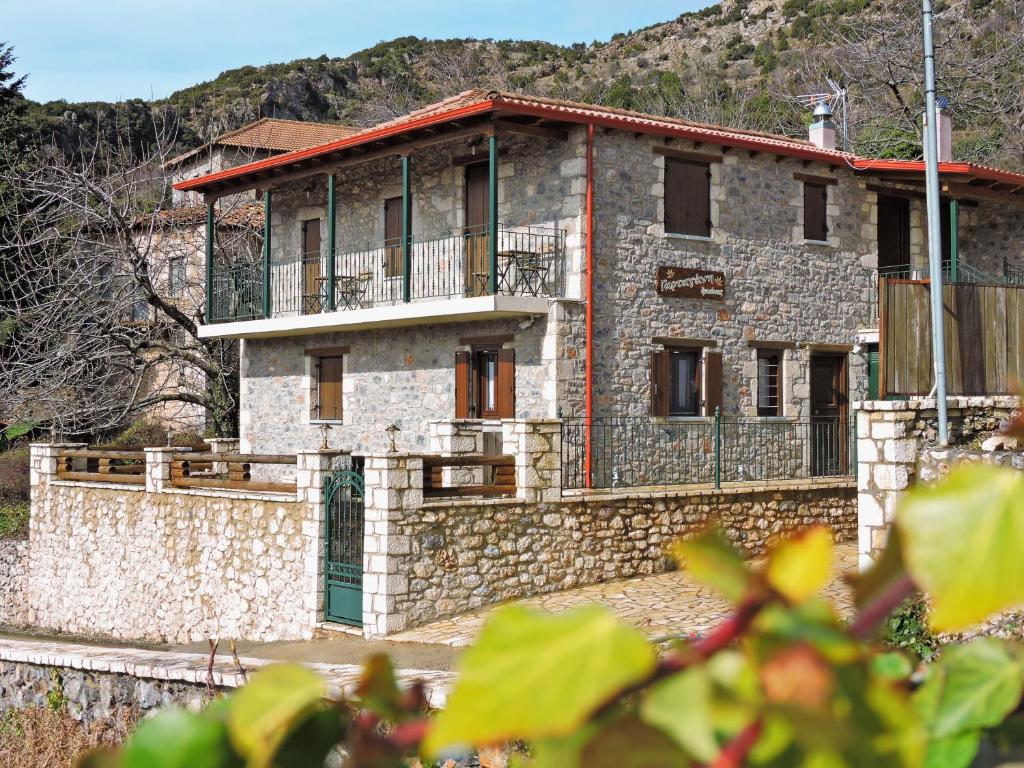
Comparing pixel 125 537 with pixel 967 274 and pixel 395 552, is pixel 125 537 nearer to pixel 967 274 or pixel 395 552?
pixel 395 552

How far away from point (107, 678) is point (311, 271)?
11.7 metres

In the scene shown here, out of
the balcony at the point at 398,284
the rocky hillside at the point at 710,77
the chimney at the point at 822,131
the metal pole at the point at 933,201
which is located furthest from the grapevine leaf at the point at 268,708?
the rocky hillside at the point at 710,77

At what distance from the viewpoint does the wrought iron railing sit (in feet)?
49.5

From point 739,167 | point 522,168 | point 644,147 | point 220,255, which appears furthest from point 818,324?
point 220,255

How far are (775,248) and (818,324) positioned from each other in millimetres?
1570

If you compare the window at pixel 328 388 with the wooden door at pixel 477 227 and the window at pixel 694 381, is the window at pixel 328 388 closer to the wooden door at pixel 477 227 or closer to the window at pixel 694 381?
the wooden door at pixel 477 227

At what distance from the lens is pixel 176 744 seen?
544mm

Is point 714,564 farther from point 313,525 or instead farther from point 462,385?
point 462,385

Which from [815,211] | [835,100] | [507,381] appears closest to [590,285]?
[507,381]

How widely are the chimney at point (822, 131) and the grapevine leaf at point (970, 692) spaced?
19252mm

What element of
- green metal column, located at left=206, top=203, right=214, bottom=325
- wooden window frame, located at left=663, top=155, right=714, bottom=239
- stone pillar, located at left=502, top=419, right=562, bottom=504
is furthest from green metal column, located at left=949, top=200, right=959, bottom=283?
green metal column, located at left=206, top=203, right=214, bottom=325

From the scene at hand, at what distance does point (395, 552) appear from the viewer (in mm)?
11336

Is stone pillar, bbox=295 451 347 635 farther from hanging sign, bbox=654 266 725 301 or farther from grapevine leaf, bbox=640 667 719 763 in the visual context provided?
grapevine leaf, bbox=640 667 719 763

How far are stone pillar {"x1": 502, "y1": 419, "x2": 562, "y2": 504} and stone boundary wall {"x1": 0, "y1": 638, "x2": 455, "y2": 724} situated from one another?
4.35 metres
